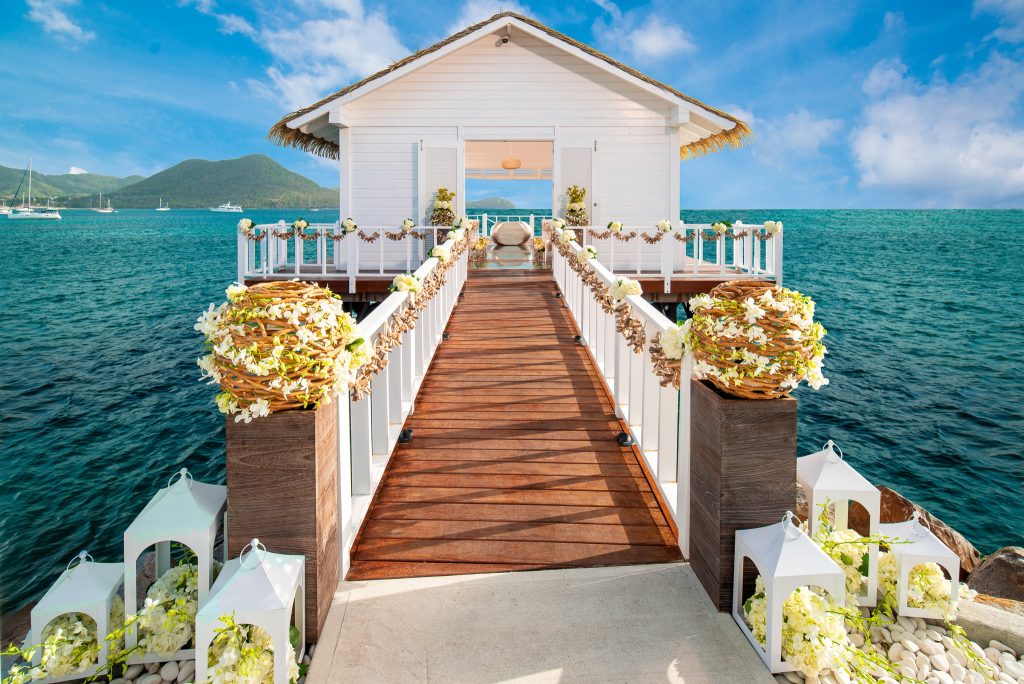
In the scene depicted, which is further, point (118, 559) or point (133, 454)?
point (133, 454)

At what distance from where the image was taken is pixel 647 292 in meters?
12.1

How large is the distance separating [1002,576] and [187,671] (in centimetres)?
607

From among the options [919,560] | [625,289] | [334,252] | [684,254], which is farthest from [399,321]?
[684,254]

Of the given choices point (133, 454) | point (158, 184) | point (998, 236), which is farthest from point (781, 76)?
point (158, 184)

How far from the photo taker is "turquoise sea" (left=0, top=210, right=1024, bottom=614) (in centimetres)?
847

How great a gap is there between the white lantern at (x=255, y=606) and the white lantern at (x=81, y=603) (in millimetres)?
566

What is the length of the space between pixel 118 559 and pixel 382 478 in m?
4.98

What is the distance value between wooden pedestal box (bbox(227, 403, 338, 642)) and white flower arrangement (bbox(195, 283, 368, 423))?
0.29 feet

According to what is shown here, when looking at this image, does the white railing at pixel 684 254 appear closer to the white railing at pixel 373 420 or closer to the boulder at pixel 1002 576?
the boulder at pixel 1002 576

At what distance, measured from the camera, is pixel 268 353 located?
2670 millimetres

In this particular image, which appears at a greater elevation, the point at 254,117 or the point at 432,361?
the point at 254,117

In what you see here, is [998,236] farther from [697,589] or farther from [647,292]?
[697,589]

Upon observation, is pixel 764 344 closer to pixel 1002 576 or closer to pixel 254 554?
pixel 254 554

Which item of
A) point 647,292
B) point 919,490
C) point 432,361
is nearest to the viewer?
point 432,361
